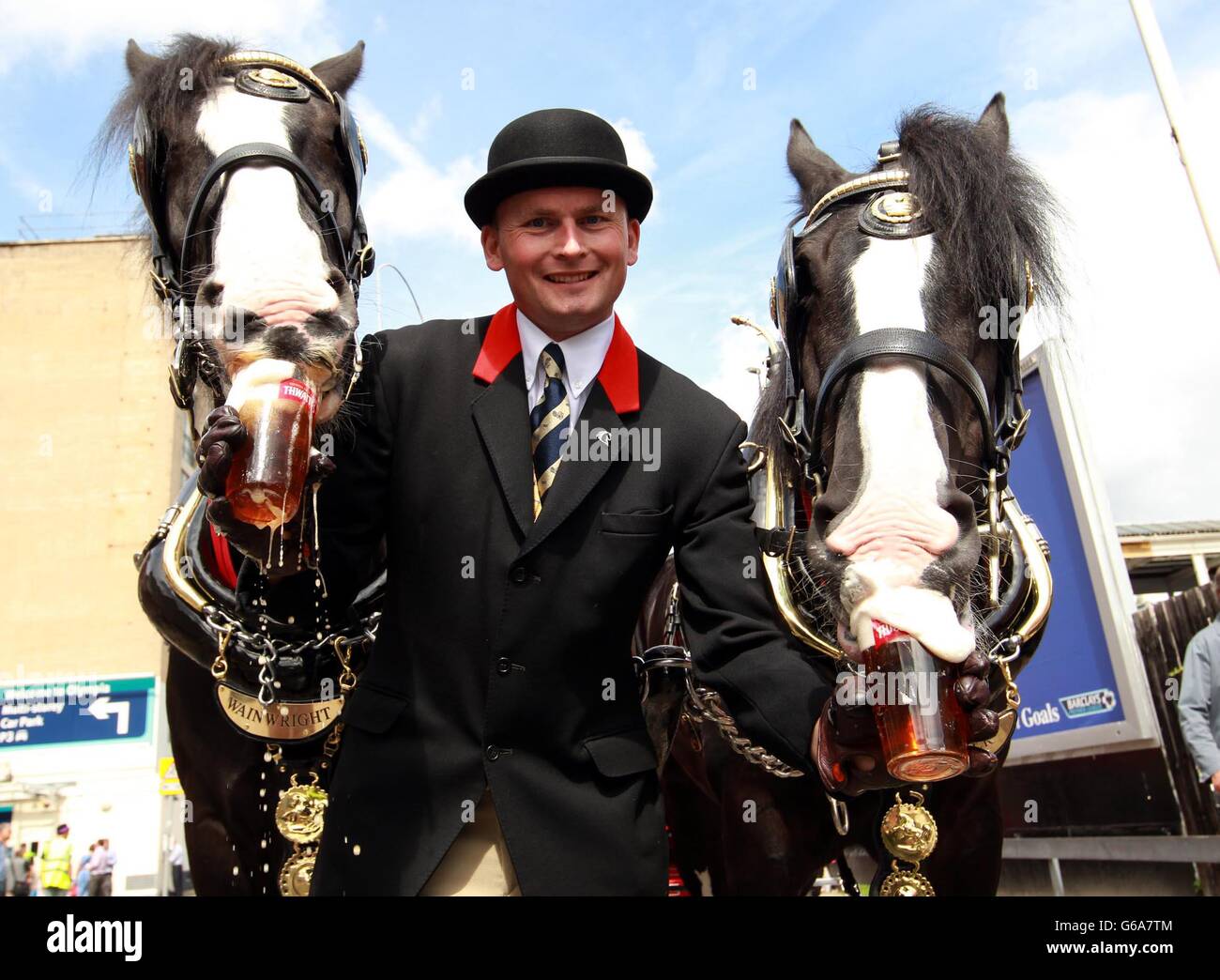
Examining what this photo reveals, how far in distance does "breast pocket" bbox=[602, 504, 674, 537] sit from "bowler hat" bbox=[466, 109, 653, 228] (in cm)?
75

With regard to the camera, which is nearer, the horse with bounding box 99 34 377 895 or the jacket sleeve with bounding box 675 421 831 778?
the jacket sleeve with bounding box 675 421 831 778

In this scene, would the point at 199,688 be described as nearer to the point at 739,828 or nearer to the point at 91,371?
the point at 739,828

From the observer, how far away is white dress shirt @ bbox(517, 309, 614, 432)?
250cm

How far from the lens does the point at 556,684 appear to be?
2305 millimetres

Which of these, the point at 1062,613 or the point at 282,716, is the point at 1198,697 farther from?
the point at 282,716

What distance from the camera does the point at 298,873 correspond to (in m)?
3.00

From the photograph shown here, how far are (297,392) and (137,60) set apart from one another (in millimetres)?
2348

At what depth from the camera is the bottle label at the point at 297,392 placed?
1.88 metres

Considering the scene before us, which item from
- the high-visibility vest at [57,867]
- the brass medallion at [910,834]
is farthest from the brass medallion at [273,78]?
the high-visibility vest at [57,867]

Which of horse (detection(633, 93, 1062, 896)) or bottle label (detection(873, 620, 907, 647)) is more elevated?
horse (detection(633, 93, 1062, 896))

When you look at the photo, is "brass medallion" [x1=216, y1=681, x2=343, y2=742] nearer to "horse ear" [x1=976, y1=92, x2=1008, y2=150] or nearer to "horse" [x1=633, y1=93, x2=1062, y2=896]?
"horse" [x1=633, y1=93, x2=1062, y2=896]

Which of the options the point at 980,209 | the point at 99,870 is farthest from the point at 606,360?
the point at 99,870

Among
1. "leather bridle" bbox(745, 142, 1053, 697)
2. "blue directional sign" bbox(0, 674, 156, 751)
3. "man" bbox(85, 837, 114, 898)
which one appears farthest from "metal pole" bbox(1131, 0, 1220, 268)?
"blue directional sign" bbox(0, 674, 156, 751)
